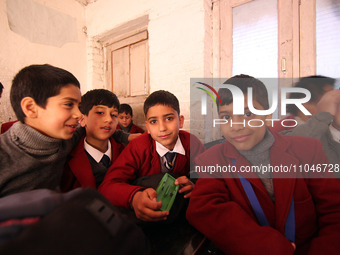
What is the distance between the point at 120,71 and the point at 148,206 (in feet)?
9.62

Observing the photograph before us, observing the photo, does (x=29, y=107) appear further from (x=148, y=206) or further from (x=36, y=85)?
(x=148, y=206)

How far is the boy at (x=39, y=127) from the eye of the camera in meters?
0.72

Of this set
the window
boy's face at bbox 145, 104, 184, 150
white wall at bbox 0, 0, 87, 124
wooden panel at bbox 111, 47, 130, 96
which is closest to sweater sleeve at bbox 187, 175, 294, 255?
boy's face at bbox 145, 104, 184, 150

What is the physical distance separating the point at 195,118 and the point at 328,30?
155 centimetres

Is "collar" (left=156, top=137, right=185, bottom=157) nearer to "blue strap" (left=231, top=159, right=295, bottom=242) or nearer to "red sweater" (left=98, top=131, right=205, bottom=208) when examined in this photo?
"red sweater" (left=98, top=131, right=205, bottom=208)

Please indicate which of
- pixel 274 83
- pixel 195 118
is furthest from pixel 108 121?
pixel 274 83

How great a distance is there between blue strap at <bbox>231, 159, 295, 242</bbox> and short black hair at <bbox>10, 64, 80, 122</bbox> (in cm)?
102

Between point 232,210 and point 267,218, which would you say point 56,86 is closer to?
point 232,210

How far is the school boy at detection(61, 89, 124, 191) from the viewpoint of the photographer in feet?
3.41

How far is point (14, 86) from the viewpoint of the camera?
847mm

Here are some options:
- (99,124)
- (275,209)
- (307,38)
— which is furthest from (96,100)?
(307,38)

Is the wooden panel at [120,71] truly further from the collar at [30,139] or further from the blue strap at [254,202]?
the blue strap at [254,202]

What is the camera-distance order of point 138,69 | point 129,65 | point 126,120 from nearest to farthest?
point 126,120
point 138,69
point 129,65

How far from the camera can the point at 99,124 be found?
1.23 m
